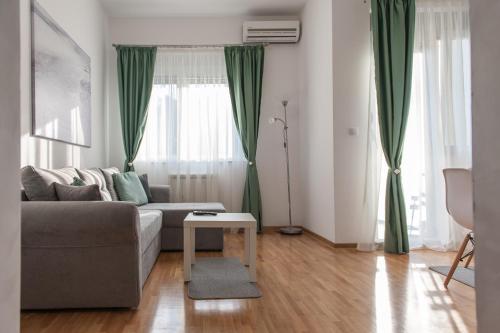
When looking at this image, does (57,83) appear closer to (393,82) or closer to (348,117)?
(348,117)

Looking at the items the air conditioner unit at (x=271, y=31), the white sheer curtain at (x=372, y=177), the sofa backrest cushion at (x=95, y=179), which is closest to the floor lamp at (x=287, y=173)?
the air conditioner unit at (x=271, y=31)

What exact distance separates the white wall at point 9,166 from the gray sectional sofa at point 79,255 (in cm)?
142

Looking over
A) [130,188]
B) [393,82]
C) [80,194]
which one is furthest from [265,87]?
[80,194]

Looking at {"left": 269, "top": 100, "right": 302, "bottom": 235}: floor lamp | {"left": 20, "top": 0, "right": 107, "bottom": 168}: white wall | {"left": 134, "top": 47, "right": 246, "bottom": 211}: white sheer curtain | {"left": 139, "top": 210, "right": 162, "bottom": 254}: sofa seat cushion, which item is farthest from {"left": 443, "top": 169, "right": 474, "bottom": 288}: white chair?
{"left": 20, "top": 0, "right": 107, "bottom": 168}: white wall

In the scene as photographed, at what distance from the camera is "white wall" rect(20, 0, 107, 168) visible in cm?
288

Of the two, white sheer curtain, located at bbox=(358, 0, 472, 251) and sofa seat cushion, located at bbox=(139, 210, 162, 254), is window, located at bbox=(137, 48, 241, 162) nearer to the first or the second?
sofa seat cushion, located at bbox=(139, 210, 162, 254)

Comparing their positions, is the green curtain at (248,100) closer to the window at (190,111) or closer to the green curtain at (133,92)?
the window at (190,111)

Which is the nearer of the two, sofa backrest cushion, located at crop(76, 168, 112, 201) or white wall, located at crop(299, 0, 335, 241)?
sofa backrest cushion, located at crop(76, 168, 112, 201)

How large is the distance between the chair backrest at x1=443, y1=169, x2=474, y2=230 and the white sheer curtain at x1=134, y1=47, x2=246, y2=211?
298cm

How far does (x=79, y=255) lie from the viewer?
2.20 m

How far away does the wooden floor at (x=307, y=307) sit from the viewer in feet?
6.60

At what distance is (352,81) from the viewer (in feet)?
13.5

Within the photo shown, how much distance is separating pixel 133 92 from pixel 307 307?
3.89 metres

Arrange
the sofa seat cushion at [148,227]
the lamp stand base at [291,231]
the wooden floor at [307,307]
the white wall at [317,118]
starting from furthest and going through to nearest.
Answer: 1. the lamp stand base at [291,231]
2. the white wall at [317,118]
3. the sofa seat cushion at [148,227]
4. the wooden floor at [307,307]
